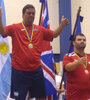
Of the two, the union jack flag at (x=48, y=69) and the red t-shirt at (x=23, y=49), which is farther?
the union jack flag at (x=48, y=69)

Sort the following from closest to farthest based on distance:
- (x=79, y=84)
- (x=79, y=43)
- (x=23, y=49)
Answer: (x=23, y=49)
(x=79, y=84)
(x=79, y=43)

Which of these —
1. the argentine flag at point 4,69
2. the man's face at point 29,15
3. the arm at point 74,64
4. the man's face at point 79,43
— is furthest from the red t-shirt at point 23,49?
the argentine flag at point 4,69

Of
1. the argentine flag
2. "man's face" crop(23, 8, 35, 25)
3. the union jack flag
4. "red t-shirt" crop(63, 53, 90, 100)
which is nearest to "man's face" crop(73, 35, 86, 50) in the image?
"red t-shirt" crop(63, 53, 90, 100)

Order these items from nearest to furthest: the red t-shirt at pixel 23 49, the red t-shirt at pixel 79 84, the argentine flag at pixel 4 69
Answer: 1. the red t-shirt at pixel 23 49
2. the red t-shirt at pixel 79 84
3. the argentine flag at pixel 4 69

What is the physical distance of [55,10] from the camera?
491cm

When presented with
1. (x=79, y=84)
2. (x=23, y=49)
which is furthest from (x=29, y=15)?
(x=79, y=84)

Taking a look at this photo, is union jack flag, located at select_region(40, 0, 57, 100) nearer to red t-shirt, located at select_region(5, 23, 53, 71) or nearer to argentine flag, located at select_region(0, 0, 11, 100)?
argentine flag, located at select_region(0, 0, 11, 100)

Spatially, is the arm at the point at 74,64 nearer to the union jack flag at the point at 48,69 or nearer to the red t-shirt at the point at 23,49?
the red t-shirt at the point at 23,49

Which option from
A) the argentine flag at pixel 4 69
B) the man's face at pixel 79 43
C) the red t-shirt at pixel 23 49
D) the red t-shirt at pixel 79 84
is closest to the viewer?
the red t-shirt at pixel 23 49

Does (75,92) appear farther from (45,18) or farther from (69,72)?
(45,18)

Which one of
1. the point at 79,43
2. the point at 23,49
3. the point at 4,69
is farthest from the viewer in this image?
the point at 4,69

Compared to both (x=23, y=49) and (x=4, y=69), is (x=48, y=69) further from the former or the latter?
(x=23, y=49)

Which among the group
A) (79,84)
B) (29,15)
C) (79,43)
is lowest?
(79,84)

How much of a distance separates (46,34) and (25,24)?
0.78 feet
